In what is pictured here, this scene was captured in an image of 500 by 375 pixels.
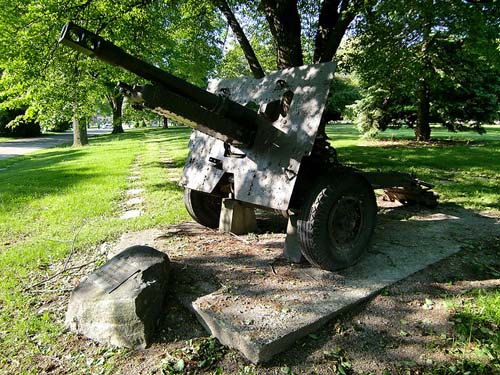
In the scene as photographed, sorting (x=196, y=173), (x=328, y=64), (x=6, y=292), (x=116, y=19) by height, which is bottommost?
(x=6, y=292)

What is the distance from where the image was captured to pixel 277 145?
342cm

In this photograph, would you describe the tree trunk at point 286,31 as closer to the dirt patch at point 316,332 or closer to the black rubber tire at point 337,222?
the dirt patch at point 316,332

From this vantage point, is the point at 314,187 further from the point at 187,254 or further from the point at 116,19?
the point at 116,19

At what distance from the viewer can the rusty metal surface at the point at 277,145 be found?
129 inches

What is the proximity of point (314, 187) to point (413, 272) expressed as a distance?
1.11 metres

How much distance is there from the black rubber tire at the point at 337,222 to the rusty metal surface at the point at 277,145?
0.23 m

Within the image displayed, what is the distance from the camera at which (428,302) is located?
291cm

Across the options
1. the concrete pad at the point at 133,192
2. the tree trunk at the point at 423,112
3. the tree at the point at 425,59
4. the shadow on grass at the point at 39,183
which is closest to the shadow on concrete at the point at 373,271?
the tree at the point at 425,59

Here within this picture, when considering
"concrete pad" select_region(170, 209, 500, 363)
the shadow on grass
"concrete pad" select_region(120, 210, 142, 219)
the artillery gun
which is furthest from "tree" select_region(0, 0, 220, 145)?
"concrete pad" select_region(170, 209, 500, 363)

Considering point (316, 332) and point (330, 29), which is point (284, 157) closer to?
point (316, 332)

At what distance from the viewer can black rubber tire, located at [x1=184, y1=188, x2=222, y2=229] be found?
438 centimetres

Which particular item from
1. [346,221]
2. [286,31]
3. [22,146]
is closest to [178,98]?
[346,221]

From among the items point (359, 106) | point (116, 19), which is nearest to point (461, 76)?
point (359, 106)

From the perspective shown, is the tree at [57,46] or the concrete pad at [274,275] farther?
the tree at [57,46]
